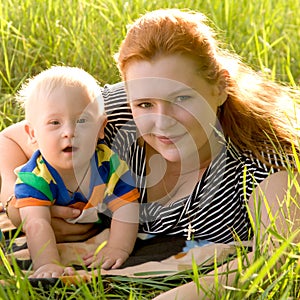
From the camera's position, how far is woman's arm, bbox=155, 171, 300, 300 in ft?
7.22

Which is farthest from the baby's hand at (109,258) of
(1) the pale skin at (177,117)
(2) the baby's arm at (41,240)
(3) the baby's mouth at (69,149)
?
(3) the baby's mouth at (69,149)

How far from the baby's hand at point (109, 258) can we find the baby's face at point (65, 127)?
1.02 feet

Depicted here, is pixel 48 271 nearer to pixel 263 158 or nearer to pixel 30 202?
pixel 30 202

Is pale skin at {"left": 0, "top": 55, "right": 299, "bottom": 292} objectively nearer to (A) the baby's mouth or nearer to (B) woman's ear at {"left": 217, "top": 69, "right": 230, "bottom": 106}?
(B) woman's ear at {"left": 217, "top": 69, "right": 230, "bottom": 106}

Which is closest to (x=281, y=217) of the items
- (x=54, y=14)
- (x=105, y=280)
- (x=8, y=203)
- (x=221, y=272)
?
(x=221, y=272)

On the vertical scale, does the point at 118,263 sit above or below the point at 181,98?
below

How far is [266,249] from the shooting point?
215cm

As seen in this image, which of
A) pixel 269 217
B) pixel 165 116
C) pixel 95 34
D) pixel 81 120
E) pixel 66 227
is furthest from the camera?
pixel 95 34

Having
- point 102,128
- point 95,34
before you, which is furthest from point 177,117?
point 95,34

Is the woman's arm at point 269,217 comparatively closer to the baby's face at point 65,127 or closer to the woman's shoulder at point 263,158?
the woman's shoulder at point 263,158

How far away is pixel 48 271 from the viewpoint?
2.49m

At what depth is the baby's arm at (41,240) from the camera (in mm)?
2518

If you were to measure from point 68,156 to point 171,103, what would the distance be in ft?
1.28

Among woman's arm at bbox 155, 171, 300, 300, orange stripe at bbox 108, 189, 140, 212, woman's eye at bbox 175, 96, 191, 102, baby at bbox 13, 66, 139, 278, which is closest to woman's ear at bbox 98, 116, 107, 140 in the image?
baby at bbox 13, 66, 139, 278
